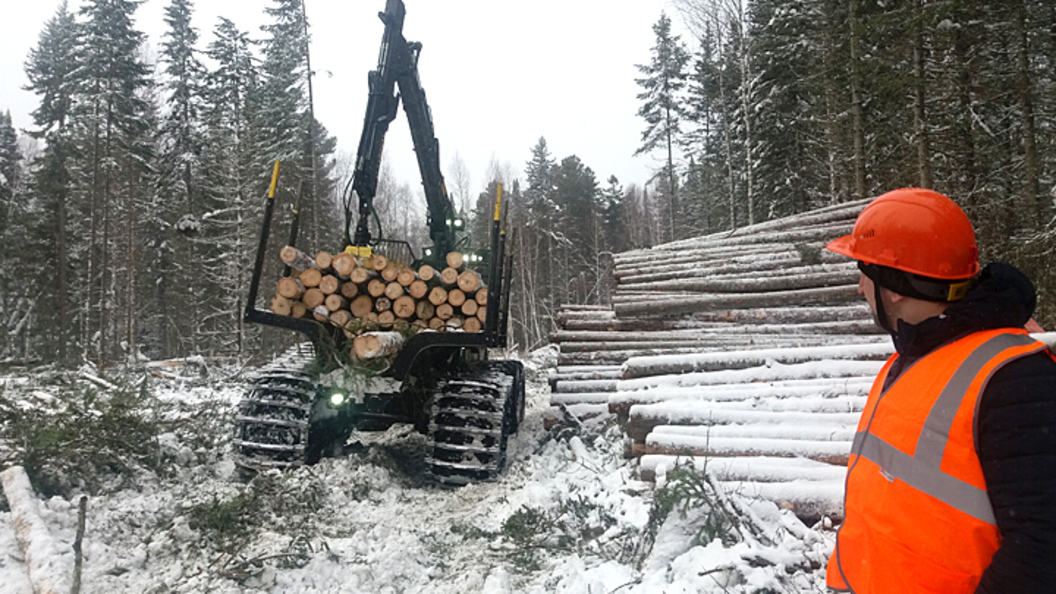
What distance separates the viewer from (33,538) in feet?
11.3

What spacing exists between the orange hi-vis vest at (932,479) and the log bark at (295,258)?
5.04m

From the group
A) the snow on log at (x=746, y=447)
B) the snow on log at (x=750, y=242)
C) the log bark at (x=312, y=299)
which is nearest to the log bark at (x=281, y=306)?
the log bark at (x=312, y=299)

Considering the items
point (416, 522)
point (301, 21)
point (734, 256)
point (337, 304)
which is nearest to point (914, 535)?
point (416, 522)

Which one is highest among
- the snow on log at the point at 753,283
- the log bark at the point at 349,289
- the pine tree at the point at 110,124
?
the pine tree at the point at 110,124

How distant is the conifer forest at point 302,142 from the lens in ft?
41.4

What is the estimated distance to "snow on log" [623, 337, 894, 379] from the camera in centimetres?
561

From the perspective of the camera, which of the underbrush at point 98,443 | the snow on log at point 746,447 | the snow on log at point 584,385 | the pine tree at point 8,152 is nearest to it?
the snow on log at point 746,447

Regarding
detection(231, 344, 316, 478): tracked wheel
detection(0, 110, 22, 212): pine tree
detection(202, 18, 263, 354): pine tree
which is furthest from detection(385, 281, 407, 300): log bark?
detection(0, 110, 22, 212): pine tree

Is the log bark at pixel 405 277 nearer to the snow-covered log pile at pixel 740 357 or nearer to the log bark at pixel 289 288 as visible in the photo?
the log bark at pixel 289 288

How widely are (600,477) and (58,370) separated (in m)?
11.3

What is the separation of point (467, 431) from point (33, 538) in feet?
10.0

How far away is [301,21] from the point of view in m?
21.4

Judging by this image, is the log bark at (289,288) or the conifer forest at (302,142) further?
the conifer forest at (302,142)

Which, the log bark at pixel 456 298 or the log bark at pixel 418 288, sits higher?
the log bark at pixel 418 288
